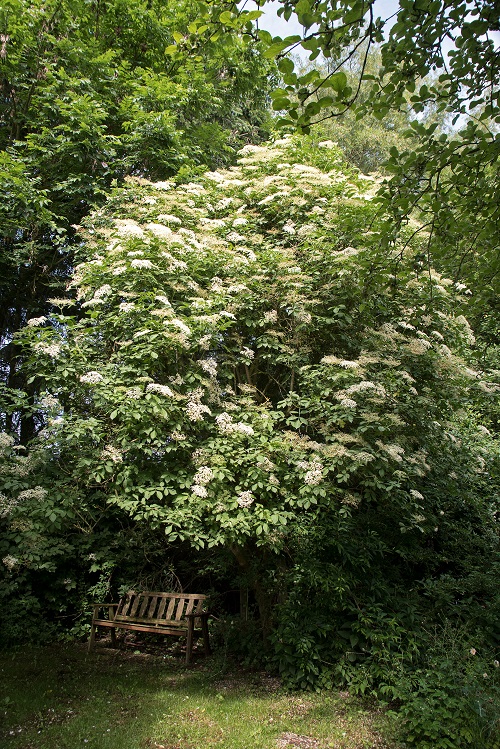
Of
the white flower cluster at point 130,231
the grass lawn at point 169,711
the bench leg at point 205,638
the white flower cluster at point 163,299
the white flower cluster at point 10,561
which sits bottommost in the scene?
the grass lawn at point 169,711

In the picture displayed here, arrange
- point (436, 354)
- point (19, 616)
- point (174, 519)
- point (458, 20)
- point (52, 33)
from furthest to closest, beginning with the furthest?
1. point (52, 33)
2. point (19, 616)
3. point (436, 354)
4. point (174, 519)
5. point (458, 20)

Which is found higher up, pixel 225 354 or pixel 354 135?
pixel 354 135

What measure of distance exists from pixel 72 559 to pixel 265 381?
3556 mm

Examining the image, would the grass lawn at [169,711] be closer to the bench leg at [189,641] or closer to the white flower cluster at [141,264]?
the bench leg at [189,641]

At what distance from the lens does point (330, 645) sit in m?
4.76

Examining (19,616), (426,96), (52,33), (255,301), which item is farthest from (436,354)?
(52,33)

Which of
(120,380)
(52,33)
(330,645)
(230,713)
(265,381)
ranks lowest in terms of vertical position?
(230,713)

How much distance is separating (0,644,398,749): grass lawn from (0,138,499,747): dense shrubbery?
310 mm

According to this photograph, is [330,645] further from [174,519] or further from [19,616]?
[19,616]

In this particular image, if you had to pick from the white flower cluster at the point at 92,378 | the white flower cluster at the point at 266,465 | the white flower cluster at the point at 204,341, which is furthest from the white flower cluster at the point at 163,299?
the white flower cluster at the point at 266,465

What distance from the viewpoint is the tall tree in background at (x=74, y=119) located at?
7.54 m

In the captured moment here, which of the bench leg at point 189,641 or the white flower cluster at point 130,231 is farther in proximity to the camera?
the bench leg at point 189,641

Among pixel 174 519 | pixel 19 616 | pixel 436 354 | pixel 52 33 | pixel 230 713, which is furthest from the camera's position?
pixel 52 33

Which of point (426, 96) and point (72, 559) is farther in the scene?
point (72, 559)
